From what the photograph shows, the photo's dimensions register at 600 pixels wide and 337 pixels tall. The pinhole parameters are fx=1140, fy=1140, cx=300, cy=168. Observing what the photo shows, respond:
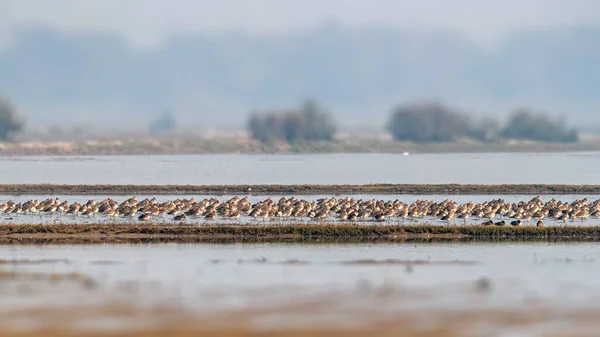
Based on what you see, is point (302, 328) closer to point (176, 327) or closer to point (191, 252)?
point (176, 327)

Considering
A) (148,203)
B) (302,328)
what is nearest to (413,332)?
(302,328)

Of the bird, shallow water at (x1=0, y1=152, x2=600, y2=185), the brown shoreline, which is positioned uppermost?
shallow water at (x1=0, y1=152, x2=600, y2=185)

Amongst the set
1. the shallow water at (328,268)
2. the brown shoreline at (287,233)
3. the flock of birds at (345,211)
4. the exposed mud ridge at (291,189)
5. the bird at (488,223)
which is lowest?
the shallow water at (328,268)

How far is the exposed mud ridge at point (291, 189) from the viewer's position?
4819 cm

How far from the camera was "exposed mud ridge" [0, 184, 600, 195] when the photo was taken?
48188 millimetres

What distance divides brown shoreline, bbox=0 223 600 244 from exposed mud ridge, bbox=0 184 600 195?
17445 mm

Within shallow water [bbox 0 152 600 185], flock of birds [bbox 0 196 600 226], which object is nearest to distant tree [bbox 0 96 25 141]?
shallow water [bbox 0 152 600 185]

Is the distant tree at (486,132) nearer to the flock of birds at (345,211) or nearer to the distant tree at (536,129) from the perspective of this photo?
the distant tree at (536,129)

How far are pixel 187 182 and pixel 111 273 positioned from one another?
33796 mm

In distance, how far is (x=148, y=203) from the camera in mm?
35844

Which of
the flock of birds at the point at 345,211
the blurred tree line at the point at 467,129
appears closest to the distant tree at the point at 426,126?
the blurred tree line at the point at 467,129

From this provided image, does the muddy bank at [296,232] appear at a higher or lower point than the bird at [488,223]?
lower

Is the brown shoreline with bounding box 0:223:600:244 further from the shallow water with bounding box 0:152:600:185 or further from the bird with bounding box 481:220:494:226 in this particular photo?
the shallow water with bounding box 0:152:600:185

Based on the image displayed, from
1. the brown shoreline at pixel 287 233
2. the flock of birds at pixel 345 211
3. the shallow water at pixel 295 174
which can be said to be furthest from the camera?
the shallow water at pixel 295 174
